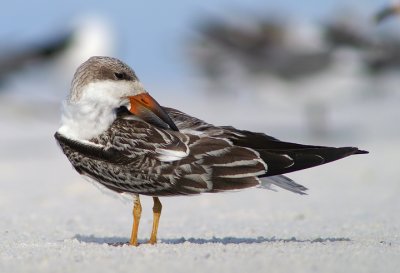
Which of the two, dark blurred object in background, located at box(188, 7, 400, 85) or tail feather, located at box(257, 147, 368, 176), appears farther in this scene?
dark blurred object in background, located at box(188, 7, 400, 85)

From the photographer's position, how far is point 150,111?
4.90m

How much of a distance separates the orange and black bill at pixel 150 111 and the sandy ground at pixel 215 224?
64 centimetres

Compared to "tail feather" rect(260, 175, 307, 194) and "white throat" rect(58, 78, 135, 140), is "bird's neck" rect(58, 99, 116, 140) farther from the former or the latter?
"tail feather" rect(260, 175, 307, 194)

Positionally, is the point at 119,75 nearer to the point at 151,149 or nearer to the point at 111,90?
the point at 111,90

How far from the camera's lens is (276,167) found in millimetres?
4676

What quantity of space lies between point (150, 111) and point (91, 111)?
0.32 metres

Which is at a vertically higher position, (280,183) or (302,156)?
(302,156)

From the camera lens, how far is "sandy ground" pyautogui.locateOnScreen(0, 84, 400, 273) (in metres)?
3.96

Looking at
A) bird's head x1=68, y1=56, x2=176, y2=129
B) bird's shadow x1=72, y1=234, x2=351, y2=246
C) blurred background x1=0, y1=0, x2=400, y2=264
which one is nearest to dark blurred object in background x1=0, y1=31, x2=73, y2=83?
blurred background x1=0, y1=0, x2=400, y2=264

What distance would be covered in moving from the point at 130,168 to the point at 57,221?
73.8 inches

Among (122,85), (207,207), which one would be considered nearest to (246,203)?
(207,207)

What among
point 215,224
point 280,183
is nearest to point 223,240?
point 280,183

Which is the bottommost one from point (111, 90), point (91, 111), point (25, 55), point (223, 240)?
point (223, 240)

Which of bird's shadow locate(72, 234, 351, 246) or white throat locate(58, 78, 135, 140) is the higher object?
white throat locate(58, 78, 135, 140)
